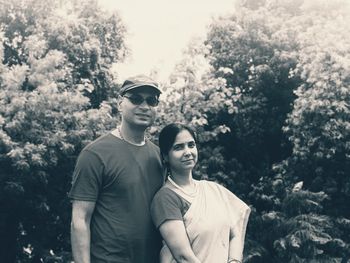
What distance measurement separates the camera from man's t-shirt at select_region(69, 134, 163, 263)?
2666 mm

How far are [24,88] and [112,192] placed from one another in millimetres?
8585

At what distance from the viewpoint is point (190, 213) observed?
2.77 meters

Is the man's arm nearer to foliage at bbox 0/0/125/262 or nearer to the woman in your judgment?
the woman

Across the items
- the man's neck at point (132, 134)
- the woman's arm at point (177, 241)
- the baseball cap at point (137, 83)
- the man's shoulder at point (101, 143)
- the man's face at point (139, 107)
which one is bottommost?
the woman's arm at point (177, 241)

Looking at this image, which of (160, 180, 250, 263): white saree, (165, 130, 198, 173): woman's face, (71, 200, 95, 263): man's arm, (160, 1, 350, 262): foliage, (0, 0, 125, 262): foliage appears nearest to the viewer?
(71, 200, 95, 263): man's arm

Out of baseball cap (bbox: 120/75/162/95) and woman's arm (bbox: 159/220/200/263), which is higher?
baseball cap (bbox: 120/75/162/95)

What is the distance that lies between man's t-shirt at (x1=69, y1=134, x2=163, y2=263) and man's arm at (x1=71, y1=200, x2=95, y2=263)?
44 mm

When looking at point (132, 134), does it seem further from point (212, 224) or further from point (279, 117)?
point (279, 117)

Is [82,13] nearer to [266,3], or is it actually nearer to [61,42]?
[61,42]

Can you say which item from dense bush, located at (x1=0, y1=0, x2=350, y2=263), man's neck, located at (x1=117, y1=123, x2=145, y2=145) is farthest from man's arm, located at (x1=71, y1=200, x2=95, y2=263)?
dense bush, located at (x1=0, y1=0, x2=350, y2=263)

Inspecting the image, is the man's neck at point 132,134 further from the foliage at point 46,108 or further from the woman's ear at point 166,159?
the foliage at point 46,108

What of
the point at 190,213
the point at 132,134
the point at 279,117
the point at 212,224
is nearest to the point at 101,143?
the point at 132,134

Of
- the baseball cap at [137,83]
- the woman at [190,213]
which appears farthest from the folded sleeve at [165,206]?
the baseball cap at [137,83]

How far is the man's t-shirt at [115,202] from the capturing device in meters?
2.67
